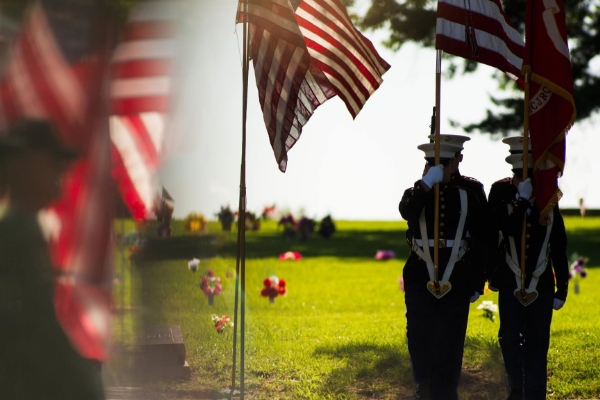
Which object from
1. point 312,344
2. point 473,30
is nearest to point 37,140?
point 473,30

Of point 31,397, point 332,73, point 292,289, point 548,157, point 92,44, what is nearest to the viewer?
point 31,397

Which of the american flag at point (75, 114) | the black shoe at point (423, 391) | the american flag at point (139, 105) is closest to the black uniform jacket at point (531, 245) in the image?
the black shoe at point (423, 391)

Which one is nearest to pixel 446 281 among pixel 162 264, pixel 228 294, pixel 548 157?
pixel 548 157

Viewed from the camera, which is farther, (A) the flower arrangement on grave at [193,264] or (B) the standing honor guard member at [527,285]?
(A) the flower arrangement on grave at [193,264]

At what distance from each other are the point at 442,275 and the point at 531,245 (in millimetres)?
728

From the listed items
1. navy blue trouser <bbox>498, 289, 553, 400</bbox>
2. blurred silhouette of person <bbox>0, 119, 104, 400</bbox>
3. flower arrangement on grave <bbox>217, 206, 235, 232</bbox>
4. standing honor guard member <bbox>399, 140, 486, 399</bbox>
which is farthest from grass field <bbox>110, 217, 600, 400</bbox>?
blurred silhouette of person <bbox>0, 119, 104, 400</bbox>

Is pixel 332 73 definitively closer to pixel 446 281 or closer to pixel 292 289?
pixel 446 281

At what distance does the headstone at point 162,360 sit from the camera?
736 centimetres

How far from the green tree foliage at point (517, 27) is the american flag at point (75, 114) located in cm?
822

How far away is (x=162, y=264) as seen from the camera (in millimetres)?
12102

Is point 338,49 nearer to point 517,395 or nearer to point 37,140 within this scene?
point 517,395

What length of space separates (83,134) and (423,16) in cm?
1031

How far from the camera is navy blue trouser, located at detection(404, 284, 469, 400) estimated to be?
5742 millimetres

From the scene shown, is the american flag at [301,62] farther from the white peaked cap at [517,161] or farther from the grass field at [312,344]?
the grass field at [312,344]
